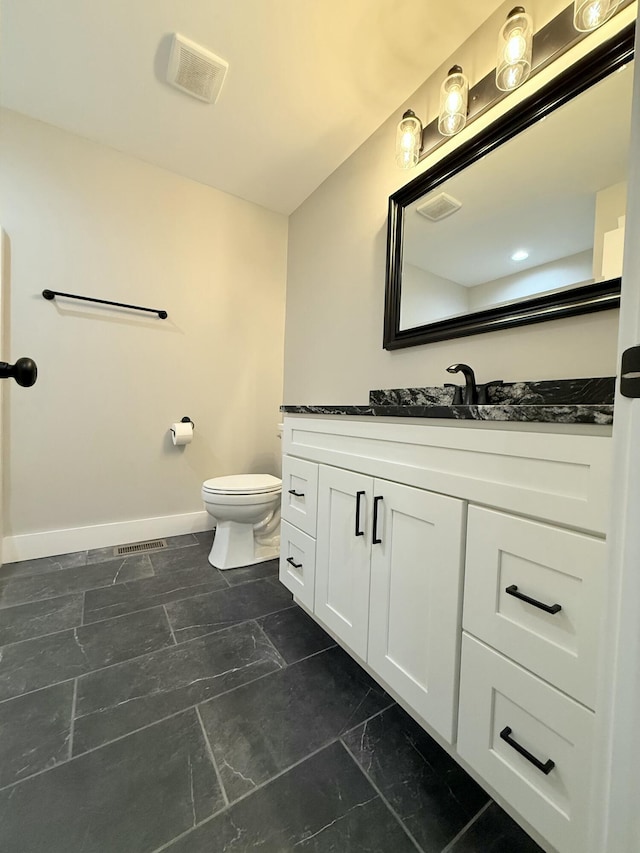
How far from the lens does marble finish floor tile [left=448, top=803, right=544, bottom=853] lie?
647 mm

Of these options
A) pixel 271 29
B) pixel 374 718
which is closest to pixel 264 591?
pixel 374 718

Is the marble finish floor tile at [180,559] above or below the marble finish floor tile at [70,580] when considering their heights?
above

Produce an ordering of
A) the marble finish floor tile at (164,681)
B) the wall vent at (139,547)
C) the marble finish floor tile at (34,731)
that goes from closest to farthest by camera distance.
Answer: the marble finish floor tile at (34,731)
the marble finish floor tile at (164,681)
the wall vent at (139,547)

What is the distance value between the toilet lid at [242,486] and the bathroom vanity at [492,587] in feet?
2.70

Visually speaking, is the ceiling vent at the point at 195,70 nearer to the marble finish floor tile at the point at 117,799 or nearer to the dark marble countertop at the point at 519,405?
the dark marble countertop at the point at 519,405

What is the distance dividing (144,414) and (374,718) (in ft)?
6.21

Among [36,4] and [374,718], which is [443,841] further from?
[36,4]

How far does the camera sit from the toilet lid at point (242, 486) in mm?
1678

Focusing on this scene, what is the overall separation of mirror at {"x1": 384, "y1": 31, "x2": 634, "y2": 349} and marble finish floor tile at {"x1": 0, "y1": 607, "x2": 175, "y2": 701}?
1566mm

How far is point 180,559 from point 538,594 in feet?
5.77

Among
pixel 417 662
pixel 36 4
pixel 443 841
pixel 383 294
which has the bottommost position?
pixel 443 841

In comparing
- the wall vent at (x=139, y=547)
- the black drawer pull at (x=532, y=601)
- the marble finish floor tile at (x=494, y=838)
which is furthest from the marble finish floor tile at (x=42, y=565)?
the black drawer pull at (x=532, y=601)

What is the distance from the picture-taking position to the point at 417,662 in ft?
2.53

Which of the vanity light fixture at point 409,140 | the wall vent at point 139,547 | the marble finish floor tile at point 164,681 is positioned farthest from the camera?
the wall vent at point 139,547
